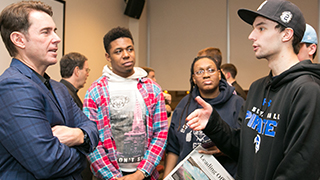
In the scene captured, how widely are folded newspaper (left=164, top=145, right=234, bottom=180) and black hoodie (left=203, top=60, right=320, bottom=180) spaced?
157mm

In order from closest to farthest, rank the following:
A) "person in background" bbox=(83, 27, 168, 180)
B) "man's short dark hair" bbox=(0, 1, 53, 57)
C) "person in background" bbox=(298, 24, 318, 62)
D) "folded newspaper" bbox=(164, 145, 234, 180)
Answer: "man's short dark hair" bbox=(0, 1, 53, 57)
"folded newspaper" bbox=(164, 145, 234, 180)
"person in background" bbox=(83, 27, 168, 180)
"person in background" bbox=(298, 24, 318, 62)

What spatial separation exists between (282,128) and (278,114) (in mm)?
67

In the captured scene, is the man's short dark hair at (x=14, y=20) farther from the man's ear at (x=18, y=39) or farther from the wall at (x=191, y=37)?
the wall at (x=191, y=37)

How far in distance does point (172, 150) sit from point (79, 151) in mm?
867

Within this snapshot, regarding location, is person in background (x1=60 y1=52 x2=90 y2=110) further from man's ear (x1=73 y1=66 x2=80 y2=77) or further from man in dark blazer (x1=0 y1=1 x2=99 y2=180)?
man in dark blazer (x1=0 y1=1 x2=99 y2=180)

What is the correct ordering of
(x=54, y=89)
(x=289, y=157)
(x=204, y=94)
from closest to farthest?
(x=289, y=157) < (x=54, y=89) < (x=204, y=94)

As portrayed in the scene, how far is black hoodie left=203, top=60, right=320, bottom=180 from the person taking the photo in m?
1.04

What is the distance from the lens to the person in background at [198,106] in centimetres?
181

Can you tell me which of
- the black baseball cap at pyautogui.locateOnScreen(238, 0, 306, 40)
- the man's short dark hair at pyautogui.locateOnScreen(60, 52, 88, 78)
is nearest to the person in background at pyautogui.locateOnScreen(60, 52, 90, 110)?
the man's short dark hair at pyautogui.locateOnScreen(60, 52, 88, 78)

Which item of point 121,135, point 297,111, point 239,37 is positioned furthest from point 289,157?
point 239,37

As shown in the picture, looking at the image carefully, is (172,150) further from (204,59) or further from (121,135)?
(204,59)

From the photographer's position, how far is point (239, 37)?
5539mm

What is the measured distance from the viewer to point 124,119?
1.87m

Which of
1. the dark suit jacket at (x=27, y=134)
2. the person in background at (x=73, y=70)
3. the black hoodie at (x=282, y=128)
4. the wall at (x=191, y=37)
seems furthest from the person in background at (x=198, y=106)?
the wall at (x=191, y=37)
